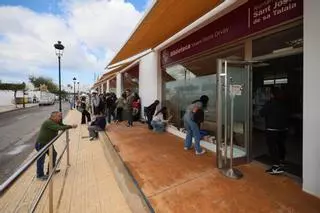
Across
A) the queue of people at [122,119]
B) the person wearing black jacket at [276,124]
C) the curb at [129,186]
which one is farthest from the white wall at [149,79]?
the person wearing black jacket at [276,124]

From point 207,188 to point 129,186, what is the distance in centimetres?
133

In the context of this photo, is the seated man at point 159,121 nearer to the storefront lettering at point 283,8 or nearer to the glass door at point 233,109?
the glass door at point 233,109

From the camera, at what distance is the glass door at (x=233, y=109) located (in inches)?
172

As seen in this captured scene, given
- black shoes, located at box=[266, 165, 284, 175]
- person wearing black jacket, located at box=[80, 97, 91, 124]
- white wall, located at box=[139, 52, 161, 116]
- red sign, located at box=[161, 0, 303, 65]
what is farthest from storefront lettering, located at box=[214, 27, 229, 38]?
person wearing black jacket, located at box=[80, 97, 91, 124]

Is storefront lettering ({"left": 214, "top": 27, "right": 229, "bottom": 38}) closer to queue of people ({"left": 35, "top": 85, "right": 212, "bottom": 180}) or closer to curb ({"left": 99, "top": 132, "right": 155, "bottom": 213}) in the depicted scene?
queue of people ({"left": 35, "top": 85, "right": 212, "bottom": 180})

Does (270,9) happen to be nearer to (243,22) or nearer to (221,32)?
(243,22)

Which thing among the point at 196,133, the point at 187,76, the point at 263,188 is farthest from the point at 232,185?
the point at 187,76

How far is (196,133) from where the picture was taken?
5.67 metres

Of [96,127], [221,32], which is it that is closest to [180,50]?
[221,32]

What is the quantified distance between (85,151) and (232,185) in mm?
5101

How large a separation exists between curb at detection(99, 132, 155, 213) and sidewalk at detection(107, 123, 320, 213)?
0.08 meters

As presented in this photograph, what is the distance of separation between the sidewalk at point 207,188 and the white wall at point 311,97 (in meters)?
0.31

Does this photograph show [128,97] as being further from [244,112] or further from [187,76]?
[244,112]

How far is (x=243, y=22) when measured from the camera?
4934 millimetres
